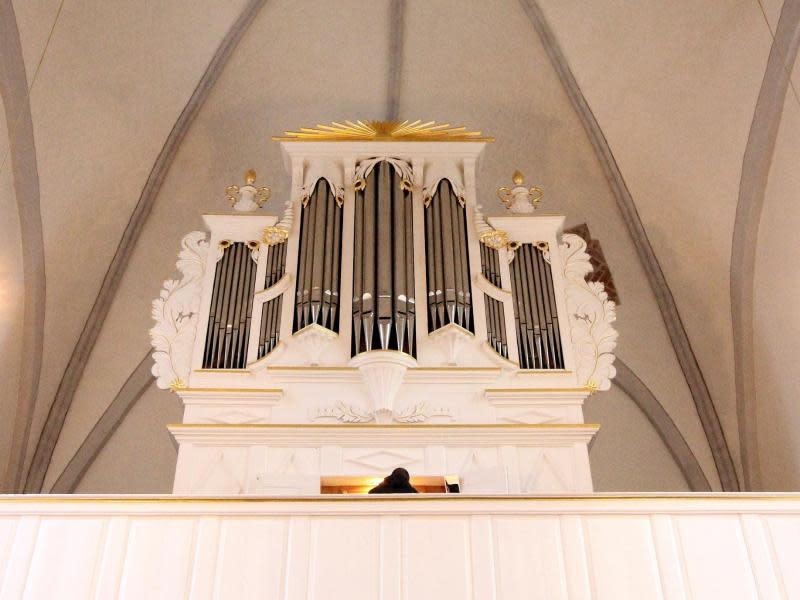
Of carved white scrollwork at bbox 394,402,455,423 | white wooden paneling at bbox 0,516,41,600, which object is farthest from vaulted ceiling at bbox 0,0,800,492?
white wooden paneling at bbox 0,516,41,600

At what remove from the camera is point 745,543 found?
4836mm

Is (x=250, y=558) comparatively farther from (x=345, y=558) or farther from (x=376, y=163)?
(x=376, y=163)

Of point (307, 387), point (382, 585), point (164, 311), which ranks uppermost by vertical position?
Answer: point (164, 311)

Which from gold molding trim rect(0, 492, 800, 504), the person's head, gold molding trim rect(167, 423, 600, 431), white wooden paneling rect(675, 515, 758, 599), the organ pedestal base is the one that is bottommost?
white wooden paneling rect(675, 515, 758, 599)

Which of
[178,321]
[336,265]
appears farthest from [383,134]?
[178,321]

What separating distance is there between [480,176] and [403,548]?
6.66 metres

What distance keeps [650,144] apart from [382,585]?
258 inches

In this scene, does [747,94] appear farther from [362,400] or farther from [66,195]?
[66,195]

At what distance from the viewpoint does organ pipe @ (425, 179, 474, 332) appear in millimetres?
7148

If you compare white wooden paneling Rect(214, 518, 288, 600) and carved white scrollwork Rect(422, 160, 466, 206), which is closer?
white wooden paneling Rect(214, 518, 288, 600)

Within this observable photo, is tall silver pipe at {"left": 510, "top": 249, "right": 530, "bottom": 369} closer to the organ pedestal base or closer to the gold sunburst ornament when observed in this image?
the organ pedestal base

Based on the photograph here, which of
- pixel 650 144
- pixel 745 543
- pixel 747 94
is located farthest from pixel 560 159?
pixel 745 543

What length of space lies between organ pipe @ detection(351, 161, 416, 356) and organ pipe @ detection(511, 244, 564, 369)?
90 cm

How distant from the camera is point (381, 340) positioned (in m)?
6.82
